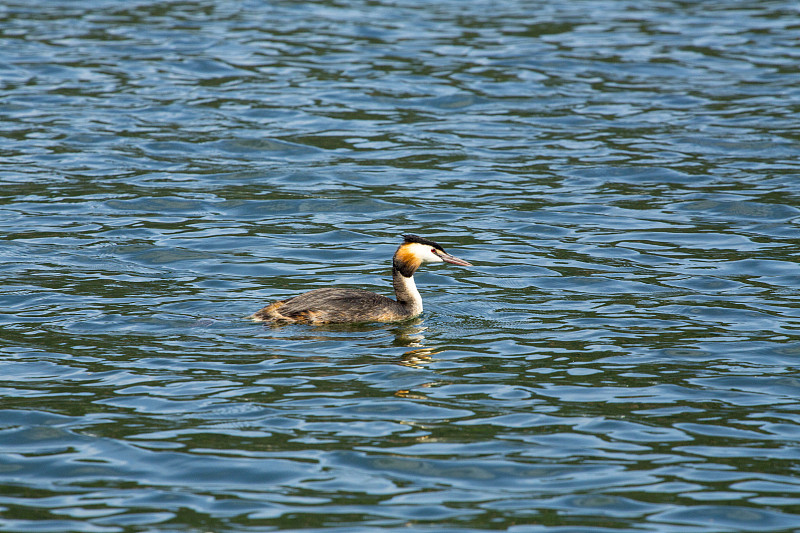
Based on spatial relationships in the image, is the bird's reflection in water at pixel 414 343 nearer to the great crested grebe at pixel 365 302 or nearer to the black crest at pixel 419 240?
the great crested grebe at pixel 365 302

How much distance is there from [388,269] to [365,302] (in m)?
2.24

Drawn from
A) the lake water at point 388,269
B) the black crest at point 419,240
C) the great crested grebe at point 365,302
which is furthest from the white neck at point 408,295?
the black crest at point 419,240

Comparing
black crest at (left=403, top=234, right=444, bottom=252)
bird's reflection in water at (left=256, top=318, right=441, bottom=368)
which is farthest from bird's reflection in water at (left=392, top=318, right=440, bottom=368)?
black crest at (left=403, top=234, right=444, bottom=252)

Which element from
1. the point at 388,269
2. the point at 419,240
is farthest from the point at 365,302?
the point at 388,269

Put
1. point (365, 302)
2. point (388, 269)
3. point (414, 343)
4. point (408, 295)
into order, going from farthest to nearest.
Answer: point (388, 269) < point (408, 295) < point (365, 302) < point (414, 343)

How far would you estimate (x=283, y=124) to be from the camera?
19.5 m

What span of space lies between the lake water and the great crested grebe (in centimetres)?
20

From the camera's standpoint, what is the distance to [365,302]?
10812mm

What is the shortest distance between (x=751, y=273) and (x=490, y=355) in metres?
4.10

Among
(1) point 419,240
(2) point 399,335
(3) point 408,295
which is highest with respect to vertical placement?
(1) point 419,240

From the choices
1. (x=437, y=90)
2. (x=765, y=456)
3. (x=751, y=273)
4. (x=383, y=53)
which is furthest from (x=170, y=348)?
(x=383, y=53)

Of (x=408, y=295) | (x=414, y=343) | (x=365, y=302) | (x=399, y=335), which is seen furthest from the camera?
(x=408, y=295)

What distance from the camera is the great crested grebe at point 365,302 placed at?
34.7 feet

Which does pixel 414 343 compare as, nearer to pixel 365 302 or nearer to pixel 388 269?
pixel 365 302
